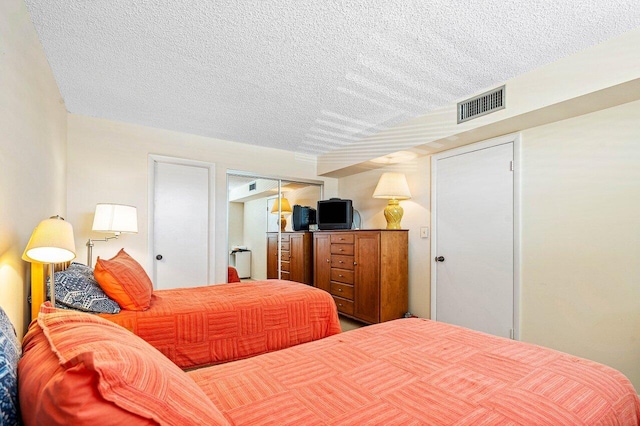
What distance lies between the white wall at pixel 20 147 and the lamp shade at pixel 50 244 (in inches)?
3.5

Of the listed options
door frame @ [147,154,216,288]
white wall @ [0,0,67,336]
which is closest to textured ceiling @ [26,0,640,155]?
white wall @ [0,0,67,336]

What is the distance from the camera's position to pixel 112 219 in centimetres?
291

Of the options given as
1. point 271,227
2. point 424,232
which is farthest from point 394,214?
point 271,227

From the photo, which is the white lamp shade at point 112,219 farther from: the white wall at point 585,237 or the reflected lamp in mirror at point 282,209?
the white wall at point 585,237

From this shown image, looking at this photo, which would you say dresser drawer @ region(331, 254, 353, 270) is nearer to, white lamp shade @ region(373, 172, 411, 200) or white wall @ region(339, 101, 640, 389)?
white lamp shade @ region(373, 172, 411, 200)

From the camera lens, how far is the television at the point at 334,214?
4.53 meters

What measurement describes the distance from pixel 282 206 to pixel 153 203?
1862mm

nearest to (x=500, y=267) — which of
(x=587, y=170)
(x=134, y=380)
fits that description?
(x=587, y=170)

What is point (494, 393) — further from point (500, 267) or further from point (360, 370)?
point (500, 267)

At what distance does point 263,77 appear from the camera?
252 cm

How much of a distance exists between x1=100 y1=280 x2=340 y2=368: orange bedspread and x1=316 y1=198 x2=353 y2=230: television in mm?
1871

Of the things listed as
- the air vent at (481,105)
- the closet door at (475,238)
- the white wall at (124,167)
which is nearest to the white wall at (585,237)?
the closet door at (475,238)

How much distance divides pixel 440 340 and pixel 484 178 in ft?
7.18

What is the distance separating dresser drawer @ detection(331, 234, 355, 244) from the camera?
13.6 ft
